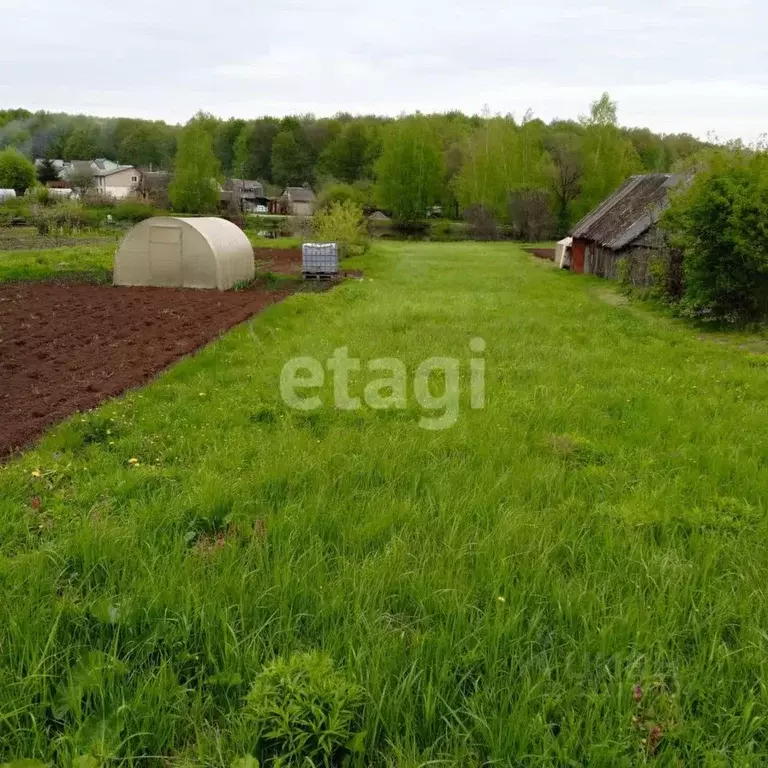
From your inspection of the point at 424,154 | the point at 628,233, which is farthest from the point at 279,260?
the point at 424,154

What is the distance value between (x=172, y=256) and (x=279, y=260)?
10242 millimetres

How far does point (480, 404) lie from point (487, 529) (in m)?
Result: 3.43

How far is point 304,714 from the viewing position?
2695 mm

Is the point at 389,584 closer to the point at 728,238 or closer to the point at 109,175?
the point at 728,238

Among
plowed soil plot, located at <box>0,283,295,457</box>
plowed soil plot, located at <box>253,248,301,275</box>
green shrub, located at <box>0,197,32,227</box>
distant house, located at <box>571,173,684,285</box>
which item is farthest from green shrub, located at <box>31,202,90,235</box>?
distant house, located at <box>571,173,684,285</box>

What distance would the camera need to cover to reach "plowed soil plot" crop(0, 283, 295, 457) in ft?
25.7

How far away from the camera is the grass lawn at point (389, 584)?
2.74 metres

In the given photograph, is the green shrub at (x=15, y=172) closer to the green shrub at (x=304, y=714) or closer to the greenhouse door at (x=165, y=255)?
the greenhouse door at (x=165, y=255)

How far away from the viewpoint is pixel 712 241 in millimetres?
14586

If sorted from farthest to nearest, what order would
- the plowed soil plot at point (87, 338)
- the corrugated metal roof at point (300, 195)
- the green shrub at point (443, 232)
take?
the corrugated metal roof at point (300, 195) < the green shrub at point (443, 232) < the plowed soil plot at point (87, 338)

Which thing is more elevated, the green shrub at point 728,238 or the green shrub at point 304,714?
the green shrub at point 728,238

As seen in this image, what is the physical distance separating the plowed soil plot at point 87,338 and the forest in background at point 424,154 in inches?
561

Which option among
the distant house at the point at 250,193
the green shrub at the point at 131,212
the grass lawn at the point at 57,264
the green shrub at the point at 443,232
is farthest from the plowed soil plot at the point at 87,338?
the distant house at the point at 250,193

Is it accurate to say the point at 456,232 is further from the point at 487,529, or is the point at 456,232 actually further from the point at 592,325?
the point at 487,529
